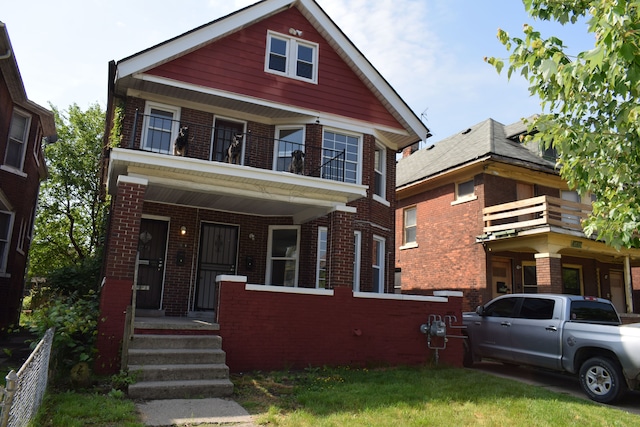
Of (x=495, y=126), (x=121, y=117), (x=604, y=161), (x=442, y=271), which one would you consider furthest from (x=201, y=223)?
(x=495, y=126)

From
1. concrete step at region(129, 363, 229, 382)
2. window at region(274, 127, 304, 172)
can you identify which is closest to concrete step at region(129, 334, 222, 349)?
concrete step at region(129, 363, 229, 382)

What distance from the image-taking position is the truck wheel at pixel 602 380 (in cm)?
800

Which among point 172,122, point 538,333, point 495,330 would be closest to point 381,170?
point 495,330

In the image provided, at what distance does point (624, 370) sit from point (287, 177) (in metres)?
6.83

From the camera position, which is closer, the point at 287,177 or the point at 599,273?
the point at 287,177

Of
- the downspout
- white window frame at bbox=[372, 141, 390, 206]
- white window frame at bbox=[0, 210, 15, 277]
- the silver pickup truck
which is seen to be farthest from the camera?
the downspout

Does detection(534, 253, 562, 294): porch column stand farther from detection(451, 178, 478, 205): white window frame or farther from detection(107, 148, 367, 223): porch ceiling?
detection(107, 148, 367, 223): porch ceiling

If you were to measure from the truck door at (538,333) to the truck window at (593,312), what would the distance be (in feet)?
1.02

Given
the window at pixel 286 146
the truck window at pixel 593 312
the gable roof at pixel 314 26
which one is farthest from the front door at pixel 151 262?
the truck window at pixel 593 312

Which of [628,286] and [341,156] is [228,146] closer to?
[341,156]

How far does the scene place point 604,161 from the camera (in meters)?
7.23

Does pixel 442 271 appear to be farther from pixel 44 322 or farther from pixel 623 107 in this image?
pixel 44 322

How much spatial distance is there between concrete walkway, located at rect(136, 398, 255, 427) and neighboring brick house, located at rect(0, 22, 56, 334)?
9459mm

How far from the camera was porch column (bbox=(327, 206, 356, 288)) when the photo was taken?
10430 millimetres
